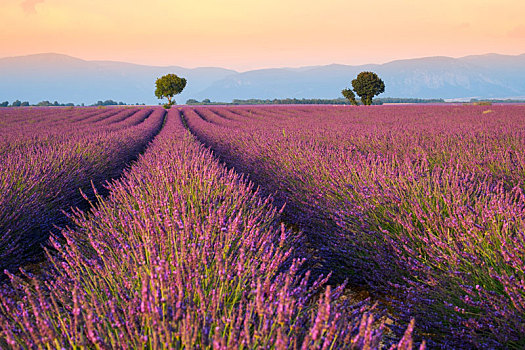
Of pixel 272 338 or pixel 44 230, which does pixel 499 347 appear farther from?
pixel 44 230

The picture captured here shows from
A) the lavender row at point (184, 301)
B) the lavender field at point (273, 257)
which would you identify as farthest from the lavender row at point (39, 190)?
the lavender row at point (184, 301)

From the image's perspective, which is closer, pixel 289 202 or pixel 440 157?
pixel 289 202

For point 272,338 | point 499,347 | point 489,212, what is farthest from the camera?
point 489,212

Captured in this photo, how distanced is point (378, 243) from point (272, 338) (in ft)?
6.25

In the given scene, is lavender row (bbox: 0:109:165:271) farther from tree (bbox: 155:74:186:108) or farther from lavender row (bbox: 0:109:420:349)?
tree (bbox: 155:74:186:108)

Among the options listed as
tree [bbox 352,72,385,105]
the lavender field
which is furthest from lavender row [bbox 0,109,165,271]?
tree [bbox 352,72,385,105]

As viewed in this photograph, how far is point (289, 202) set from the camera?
4.72 metres

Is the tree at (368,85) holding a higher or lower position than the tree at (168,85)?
lower

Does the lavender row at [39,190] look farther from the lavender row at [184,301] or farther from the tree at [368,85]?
the tree at [368,85]

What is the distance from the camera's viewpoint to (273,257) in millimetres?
1969

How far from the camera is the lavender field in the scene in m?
1.29

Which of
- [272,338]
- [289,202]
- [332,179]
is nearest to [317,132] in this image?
[289,202]

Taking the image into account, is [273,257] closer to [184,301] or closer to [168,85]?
[184,301]

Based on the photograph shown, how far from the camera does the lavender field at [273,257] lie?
129 cm
